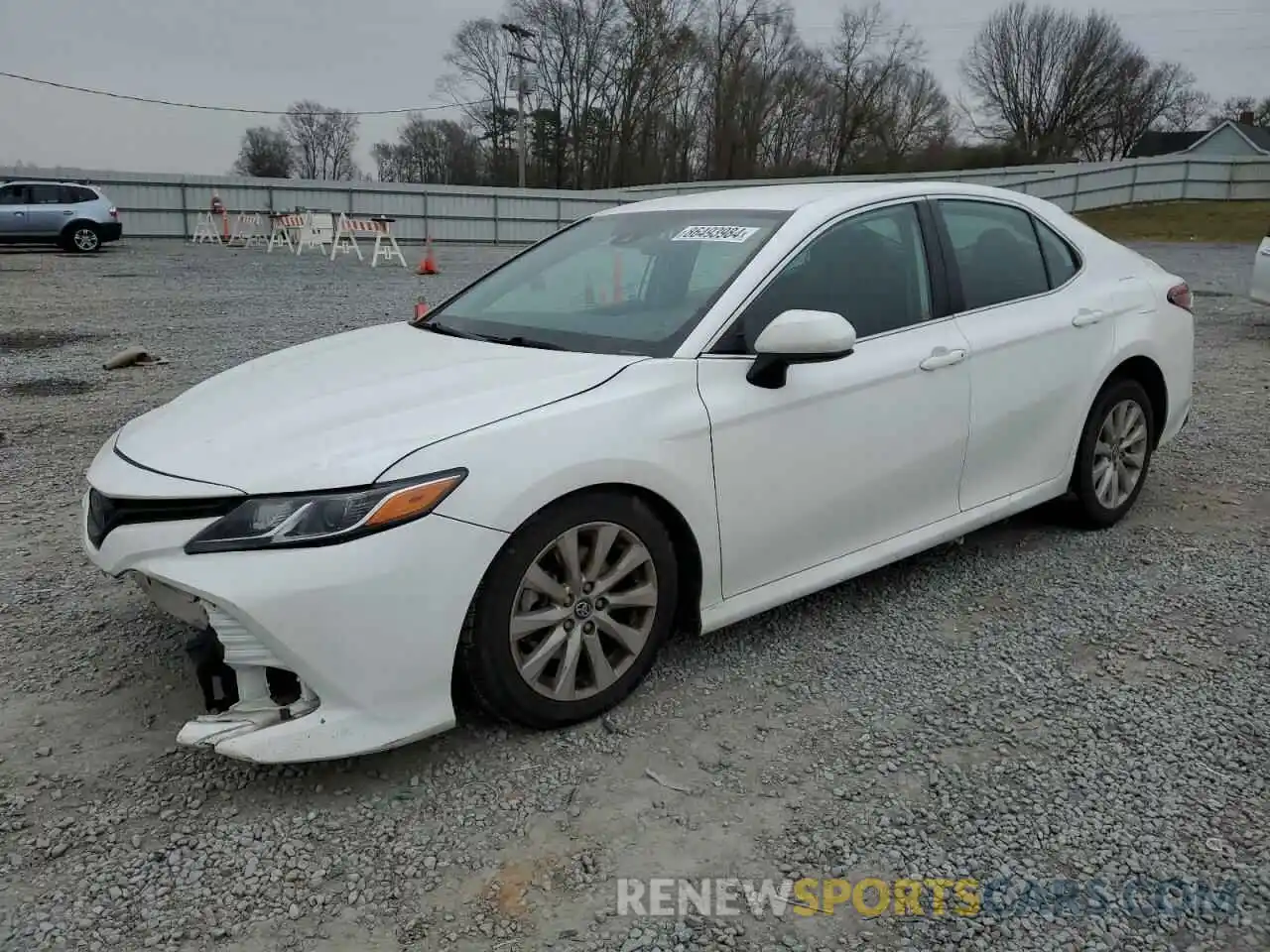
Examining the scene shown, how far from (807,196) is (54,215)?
73.9ft

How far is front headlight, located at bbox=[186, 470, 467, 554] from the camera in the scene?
8.07ft

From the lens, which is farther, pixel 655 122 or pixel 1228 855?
pixel 655 122

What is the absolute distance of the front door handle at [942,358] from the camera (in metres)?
3.63

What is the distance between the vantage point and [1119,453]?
15.0 feet

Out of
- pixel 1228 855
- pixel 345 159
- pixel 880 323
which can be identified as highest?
pixel 345 159

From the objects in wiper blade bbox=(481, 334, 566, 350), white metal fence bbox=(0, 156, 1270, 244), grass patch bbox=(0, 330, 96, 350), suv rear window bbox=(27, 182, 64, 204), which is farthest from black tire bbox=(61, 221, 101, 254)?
wiper blade bbox=(481, 334, 566, 350)

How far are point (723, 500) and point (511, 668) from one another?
2.70 feet

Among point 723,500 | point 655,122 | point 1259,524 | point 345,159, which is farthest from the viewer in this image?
point 345,159

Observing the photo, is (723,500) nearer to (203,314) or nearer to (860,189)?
(860,189)

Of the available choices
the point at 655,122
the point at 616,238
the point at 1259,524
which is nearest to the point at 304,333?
the point at 616,238

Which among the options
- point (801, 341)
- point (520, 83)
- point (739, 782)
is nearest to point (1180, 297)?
point (801, 341)

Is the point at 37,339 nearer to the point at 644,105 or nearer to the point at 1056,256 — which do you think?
the point at 1056,256

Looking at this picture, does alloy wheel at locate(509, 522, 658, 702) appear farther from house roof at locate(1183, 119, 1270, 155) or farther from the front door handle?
house roof at locate(1183, 119, 1270, 155)

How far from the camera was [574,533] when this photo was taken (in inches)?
110
